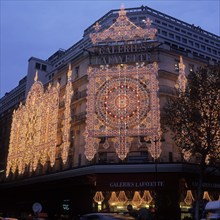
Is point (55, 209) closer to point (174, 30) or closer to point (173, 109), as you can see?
point (173, 109)

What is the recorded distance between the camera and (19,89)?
68812 millimetres

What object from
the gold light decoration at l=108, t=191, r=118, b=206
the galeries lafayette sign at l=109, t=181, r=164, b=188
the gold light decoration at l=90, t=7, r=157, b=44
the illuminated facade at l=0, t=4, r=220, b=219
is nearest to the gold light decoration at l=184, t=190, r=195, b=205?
the illuminated facade at l=0, t=4, r=220, b=219

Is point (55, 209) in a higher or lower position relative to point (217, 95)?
lower

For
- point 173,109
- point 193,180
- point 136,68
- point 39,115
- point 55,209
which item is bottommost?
point 55,209

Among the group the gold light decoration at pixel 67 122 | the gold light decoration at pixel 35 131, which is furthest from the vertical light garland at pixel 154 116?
the gold light decoration at pixel 35 131

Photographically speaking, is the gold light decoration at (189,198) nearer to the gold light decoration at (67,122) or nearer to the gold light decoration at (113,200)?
the gold light decoration at (113,200)

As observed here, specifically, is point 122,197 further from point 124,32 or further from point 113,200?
point 124,32

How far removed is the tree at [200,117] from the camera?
27.5 m

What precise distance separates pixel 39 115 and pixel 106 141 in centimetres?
1199

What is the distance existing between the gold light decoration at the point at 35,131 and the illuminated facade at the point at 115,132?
0.14 m

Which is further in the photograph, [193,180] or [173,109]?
[193,180]

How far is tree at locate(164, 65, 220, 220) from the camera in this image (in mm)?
27516

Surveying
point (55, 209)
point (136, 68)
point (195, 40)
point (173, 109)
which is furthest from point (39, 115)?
point (195, 40)

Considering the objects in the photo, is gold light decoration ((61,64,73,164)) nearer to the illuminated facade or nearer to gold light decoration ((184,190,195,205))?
the illuminated facade
